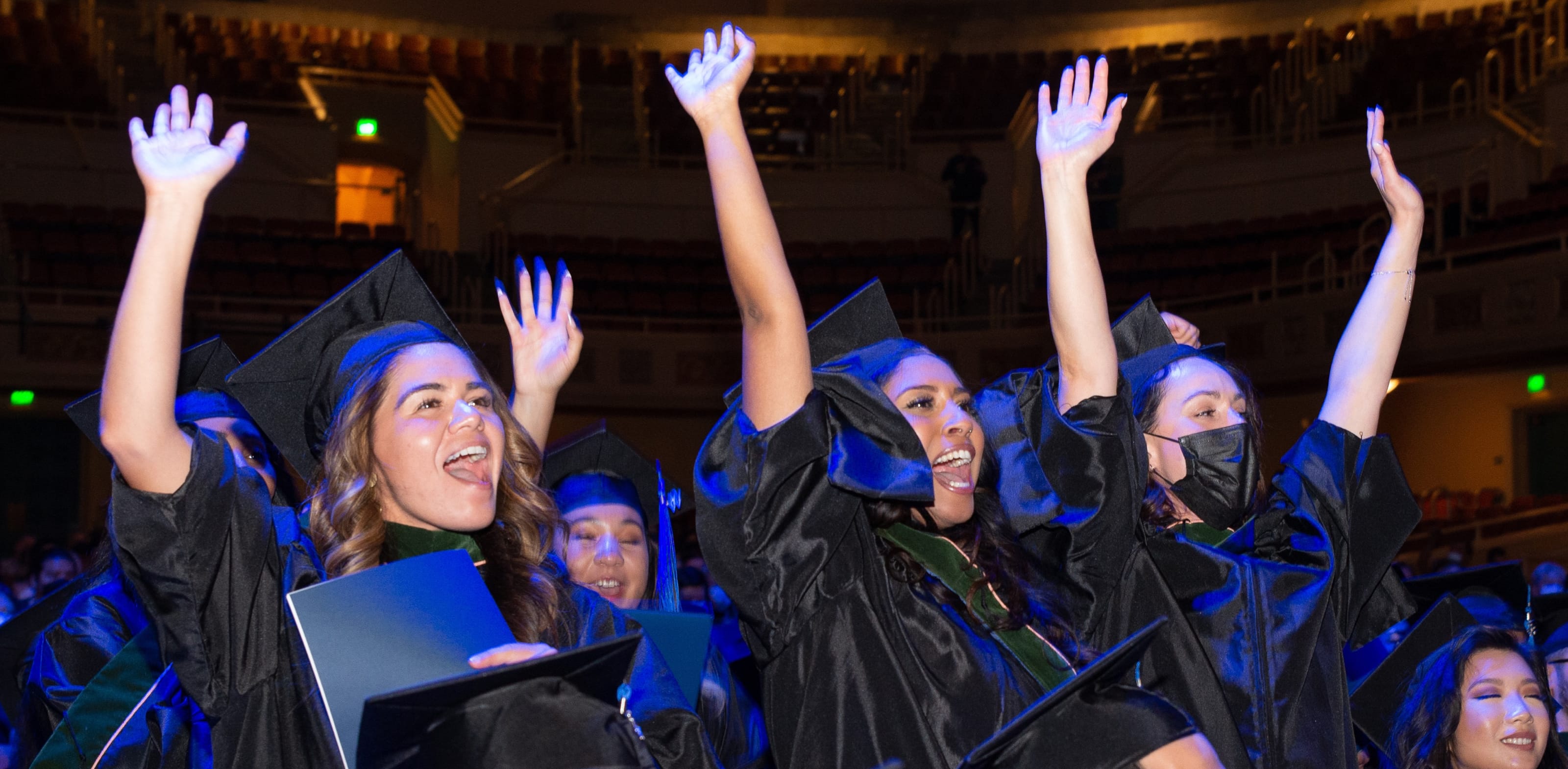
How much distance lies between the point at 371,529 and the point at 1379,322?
1812 millimetres

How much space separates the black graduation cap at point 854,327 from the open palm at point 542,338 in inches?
17.3

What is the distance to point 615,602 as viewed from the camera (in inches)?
124

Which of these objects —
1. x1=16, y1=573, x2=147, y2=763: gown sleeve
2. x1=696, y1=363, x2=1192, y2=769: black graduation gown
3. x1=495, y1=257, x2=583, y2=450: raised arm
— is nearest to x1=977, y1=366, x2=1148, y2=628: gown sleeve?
x1=696, y1=363, x2=1192, y2=769: black graduation gown

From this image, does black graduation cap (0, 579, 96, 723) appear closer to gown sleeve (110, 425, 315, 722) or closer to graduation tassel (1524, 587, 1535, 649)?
gown sleeve (110, 425, 315, 722)

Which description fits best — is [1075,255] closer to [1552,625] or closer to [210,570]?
[210,570]

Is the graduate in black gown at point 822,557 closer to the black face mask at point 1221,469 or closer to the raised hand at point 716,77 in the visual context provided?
the raised hand at point 716,77

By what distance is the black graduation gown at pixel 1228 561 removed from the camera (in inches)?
87.4

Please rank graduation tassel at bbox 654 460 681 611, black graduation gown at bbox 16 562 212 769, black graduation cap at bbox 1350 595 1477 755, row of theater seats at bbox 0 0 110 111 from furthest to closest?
row of theater seats at bbox 0 0 110 111 < graduation tassel at bbox 654 460 681 611 < black graduation cap at bbox 1350 595 1477 755 < black graduation gown at bbox 16 562 212 769

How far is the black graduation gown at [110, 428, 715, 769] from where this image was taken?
5.65 feet

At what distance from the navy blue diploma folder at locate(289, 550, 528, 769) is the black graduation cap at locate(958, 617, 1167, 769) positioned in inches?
23.7

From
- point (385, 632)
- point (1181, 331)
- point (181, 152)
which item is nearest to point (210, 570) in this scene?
point (385, 632)

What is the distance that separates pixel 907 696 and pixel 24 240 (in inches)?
484

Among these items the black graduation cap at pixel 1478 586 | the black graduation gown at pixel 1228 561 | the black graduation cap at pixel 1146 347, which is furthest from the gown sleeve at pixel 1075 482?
the black graduation cap at pixel 1478 586

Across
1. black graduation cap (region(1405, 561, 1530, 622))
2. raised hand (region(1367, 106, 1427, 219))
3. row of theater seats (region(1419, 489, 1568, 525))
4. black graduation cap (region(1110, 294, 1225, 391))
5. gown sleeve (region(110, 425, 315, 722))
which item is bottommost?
row of theater seats (region(1419, 489, 1568, 525))
